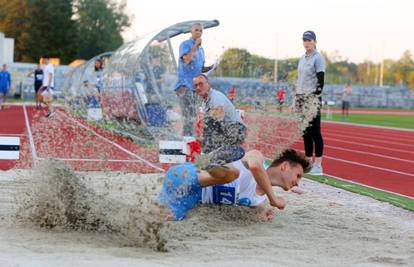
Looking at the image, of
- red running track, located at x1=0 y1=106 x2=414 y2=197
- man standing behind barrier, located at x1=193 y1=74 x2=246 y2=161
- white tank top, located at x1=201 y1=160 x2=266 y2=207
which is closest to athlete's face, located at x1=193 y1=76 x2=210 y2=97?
man standing behind barrier, located at x1=193 y1=74 x2=246 y2=161

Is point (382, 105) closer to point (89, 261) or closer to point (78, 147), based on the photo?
point (78, 147)

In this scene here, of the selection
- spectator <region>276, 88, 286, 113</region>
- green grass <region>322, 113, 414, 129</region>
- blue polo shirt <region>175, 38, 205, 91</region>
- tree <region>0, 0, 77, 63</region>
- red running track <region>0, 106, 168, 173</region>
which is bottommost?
green grass <region>322, 113, 414, 129</region>

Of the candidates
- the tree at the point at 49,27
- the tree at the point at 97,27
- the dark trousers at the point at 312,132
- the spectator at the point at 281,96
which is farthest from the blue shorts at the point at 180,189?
the tree at the point at 97,27

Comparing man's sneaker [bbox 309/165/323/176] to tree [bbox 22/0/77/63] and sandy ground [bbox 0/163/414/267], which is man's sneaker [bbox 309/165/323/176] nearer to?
sandy ground [bbox 0/163/414/267]

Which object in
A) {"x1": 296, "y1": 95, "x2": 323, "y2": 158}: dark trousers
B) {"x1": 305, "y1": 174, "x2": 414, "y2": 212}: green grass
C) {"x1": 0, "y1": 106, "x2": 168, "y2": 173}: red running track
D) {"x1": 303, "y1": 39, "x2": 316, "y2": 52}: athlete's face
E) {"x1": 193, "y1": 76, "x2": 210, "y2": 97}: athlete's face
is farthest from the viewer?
{"x1": 303, "y1": 39, "x2": 316, "y2": 52}: athlete's face

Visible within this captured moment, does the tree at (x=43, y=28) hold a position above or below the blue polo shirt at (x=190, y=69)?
above

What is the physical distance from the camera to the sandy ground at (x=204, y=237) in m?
5.05

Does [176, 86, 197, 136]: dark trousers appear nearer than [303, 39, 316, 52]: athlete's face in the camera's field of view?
No

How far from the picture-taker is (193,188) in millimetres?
6184

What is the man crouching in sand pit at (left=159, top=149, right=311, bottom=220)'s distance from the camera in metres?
6.07

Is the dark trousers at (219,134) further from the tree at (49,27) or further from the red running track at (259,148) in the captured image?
the tree at (49,27)

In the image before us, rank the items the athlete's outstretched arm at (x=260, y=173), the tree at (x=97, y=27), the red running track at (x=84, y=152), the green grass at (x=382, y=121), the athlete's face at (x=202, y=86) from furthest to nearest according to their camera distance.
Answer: the tree at (x=97, y=27), the green grass at (x=382, y=121), the red running track at (x=84, y=152), the athlete's face at (x=202, y=86), the athlete's outstretched arm at (x=260, y=173)

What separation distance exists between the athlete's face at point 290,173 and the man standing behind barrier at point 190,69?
5.06 metres

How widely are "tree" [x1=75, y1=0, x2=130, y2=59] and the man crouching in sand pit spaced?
9374 centimetres
